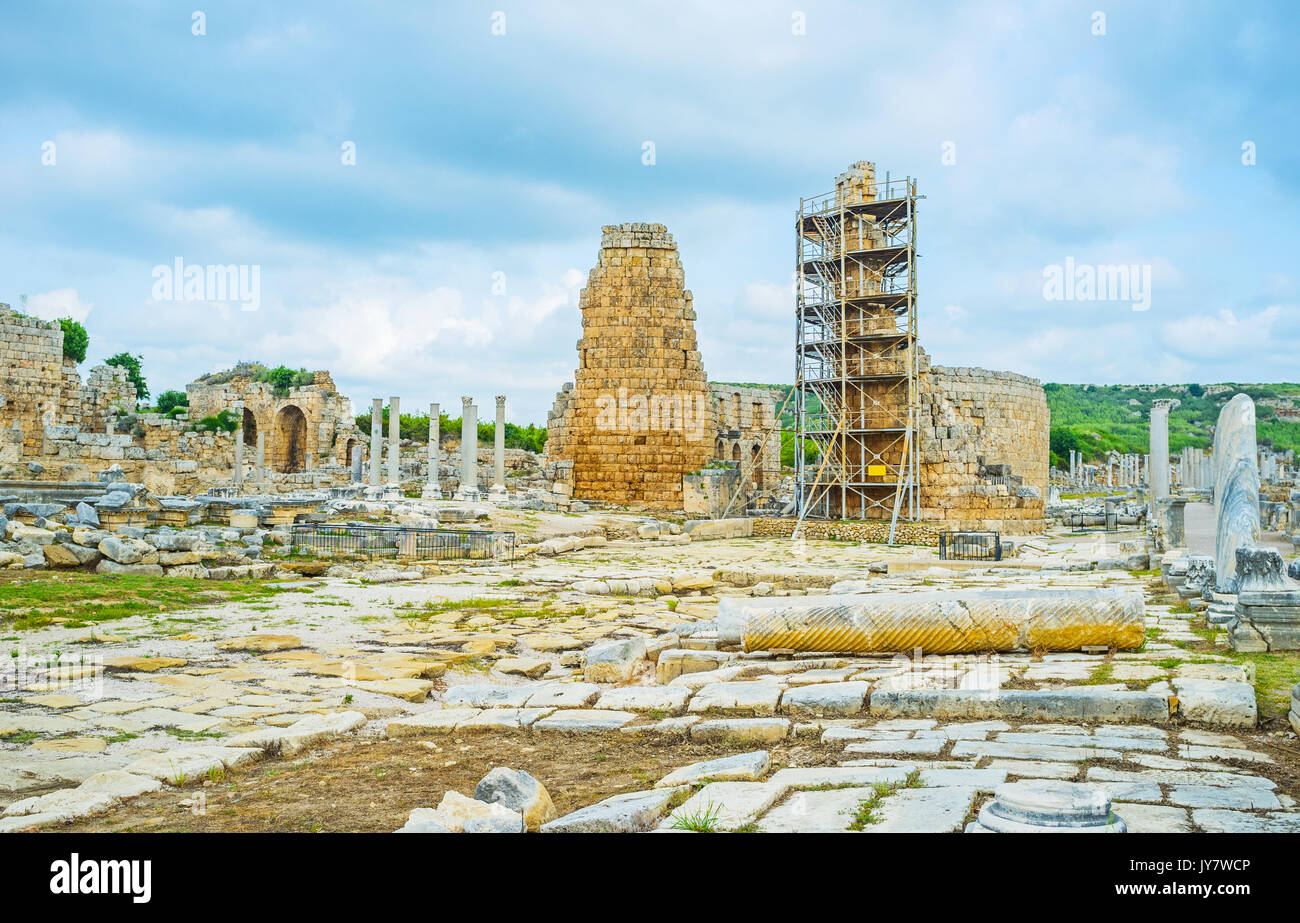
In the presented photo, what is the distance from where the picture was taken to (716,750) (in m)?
4.85

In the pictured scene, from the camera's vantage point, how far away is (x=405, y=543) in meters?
15.7

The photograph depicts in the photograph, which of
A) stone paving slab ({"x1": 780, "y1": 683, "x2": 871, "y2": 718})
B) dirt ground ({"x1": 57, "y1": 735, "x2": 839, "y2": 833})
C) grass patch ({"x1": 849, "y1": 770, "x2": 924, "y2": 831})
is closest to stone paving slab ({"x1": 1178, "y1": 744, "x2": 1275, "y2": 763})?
grass patch ({"x1": 849, "y1": 770, "x2": 924, "y2": 831})

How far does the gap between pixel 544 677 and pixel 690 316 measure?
22102 millimetres

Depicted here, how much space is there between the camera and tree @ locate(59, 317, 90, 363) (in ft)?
151

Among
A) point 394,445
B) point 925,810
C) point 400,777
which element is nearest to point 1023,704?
point 925,810

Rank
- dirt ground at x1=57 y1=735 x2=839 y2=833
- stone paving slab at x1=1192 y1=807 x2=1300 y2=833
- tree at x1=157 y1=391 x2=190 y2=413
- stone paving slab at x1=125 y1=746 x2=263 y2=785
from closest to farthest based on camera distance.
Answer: stone paving slab at x1=1192 y1=807 x2=1300 y2=833
dirt ground at x1=57 y1=735 x2=839 y2=833
stone paving slab at x1=125 y1=746 x2=263 y2=785
tree at x1=157 y1=391 x2=190 y2=413

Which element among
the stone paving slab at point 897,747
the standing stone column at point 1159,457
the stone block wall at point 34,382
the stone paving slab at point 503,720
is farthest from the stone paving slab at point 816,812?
the stone block wall at point 34,382

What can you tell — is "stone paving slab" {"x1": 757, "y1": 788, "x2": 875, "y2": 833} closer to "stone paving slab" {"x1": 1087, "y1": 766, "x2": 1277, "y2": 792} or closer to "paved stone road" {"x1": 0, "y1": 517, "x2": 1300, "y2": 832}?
"paved stone road" {"x1": 0, "y1": 517, "x2": 1300, "y2": 832}

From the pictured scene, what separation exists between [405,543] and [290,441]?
3183cm

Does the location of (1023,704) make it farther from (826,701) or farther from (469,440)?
(469,440)

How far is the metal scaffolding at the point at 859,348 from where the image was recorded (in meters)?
26.4

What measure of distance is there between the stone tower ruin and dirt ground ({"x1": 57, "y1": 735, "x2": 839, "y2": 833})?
23.1 metres
